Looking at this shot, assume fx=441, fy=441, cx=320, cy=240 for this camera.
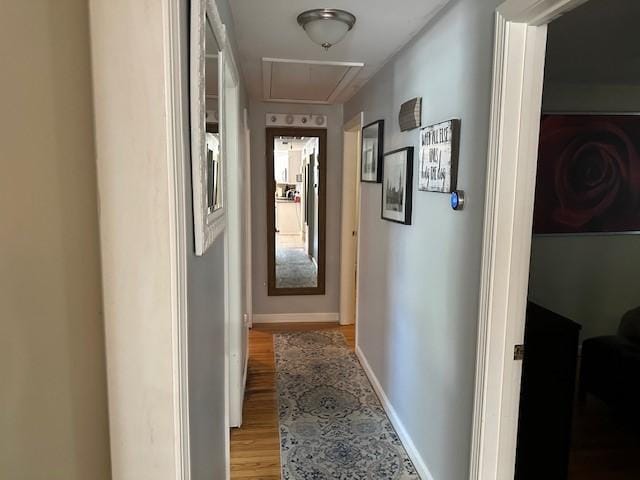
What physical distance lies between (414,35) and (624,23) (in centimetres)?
100

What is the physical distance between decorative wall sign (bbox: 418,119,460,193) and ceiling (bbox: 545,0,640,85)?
797mm

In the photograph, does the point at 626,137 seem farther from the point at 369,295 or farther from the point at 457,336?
the point at 457,336

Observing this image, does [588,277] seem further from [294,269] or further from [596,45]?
[294,269]

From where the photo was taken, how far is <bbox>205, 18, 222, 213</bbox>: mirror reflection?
1.27m

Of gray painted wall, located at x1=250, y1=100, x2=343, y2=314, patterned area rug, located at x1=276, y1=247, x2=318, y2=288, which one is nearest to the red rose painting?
gray painted wall, located at x1=250, y1=100, x2=343, y2=314

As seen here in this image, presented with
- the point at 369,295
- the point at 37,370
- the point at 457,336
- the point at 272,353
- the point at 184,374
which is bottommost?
the point at 272,353

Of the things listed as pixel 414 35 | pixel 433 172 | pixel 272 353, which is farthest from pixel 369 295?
pixel 414 35

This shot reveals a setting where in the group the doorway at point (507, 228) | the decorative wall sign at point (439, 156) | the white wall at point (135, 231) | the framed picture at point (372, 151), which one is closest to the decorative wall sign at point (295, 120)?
the framed picture at point (372, 151)

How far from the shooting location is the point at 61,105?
0.73 metres

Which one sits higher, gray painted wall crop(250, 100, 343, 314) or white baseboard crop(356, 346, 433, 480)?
gray painted wall crop(250, 100, 343, 314)

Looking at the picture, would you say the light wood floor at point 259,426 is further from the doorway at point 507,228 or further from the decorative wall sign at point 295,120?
the decorative wall sign at point 295,120

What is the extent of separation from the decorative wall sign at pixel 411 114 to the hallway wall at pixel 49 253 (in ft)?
5.78

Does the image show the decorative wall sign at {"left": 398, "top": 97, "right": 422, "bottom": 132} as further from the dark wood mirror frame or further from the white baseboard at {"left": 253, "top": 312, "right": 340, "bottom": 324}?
the white baseboard at {"left": 253, "top": 312, "right": 340, "bottom": 324}

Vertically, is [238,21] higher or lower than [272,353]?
higher
